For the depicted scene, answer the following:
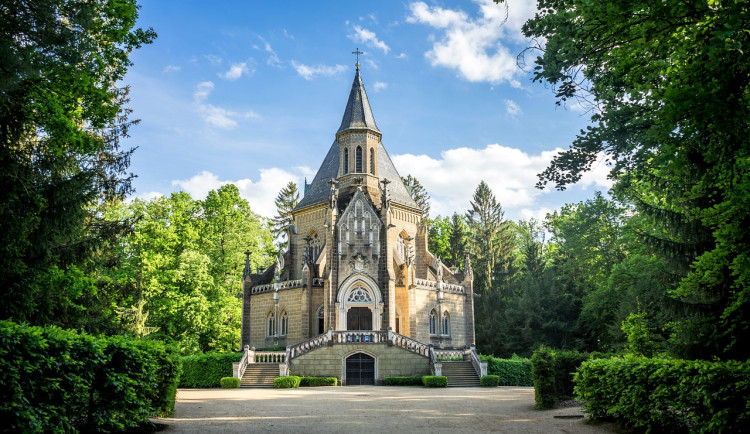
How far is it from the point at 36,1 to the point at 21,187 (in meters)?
4.56

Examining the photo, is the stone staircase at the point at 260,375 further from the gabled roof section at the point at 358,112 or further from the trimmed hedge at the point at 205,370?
the gabled roof section at the point at 358,112

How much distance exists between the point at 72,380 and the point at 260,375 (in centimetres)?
2138

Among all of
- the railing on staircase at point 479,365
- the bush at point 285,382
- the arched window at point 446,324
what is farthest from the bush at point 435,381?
the arched window at point 446,324

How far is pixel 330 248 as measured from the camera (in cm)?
3325

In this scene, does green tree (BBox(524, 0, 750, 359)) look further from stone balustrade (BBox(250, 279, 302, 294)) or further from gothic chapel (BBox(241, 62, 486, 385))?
stone balustrade (BBox(250, 279, 302, 294))

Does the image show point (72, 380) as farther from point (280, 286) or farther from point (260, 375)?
point (280, 286)

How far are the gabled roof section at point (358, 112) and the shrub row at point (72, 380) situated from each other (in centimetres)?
2943

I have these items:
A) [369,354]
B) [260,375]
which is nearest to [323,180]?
[369,354]

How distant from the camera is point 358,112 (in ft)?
132

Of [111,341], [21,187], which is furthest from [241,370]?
[111,341]

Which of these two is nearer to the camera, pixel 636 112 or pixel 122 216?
pixel 636 112

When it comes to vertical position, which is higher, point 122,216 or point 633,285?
point 122,216

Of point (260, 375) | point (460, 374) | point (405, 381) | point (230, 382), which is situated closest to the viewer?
point (230, 382)

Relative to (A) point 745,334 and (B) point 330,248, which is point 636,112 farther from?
(B) point 330,248
